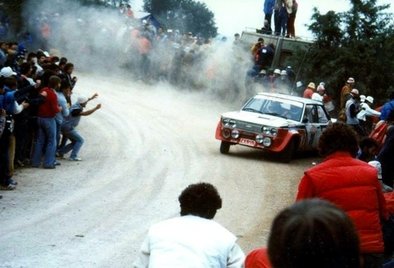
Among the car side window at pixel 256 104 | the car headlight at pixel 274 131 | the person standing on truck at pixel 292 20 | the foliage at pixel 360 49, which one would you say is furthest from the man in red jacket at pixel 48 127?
the person standing on truck at pixel 292 20

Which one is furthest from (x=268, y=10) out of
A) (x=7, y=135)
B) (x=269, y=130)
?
(x=7, y=135)

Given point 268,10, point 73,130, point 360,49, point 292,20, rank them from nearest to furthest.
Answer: point 73,130 → point 360,49 → point 268,10 → point 292,20

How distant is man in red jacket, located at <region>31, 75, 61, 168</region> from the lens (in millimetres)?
13508

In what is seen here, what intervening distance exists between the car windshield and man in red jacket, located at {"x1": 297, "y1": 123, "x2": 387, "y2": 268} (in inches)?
478

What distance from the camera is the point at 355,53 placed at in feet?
78.4

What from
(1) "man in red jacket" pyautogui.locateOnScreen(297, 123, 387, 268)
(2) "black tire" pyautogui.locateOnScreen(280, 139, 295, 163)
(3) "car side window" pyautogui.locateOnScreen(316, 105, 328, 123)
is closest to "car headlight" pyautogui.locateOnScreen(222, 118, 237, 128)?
(2) "black tire" pyautogui.locateOnScreen(280, 139, 295, 163)

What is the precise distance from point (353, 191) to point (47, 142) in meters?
9.70

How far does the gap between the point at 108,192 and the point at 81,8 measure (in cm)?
1931

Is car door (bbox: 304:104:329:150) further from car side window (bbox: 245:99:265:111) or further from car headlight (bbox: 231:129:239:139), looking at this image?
car headlight (bbox: 231:129:239:139)

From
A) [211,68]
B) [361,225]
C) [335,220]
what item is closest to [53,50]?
[211,68]

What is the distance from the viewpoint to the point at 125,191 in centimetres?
1191

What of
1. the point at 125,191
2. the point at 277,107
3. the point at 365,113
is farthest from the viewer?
the point at 365,113

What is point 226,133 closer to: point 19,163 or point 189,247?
point 19,163

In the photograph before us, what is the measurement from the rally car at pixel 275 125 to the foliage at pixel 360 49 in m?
6.30
